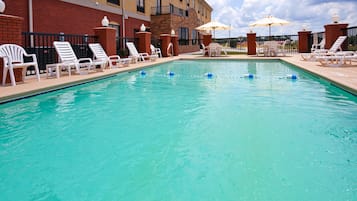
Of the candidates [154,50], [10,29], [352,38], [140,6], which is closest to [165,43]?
[154,50]

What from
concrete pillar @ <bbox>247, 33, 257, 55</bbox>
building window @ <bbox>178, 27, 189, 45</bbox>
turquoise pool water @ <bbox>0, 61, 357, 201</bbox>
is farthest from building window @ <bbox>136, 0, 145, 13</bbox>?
turquoise pool water @ <bbox>0, 61, 357, 201</bbox>

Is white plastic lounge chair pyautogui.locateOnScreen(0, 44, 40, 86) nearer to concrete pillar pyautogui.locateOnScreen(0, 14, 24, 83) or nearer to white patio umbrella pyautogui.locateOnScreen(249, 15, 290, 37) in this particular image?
concrete pillar pyautogui.locateOnScreen(0, 14, 24, 83)

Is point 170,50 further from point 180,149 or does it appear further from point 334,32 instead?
point 180,149

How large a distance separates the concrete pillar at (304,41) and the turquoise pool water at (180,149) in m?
14.6

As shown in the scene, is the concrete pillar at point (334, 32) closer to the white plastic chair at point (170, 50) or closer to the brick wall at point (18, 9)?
the white plastic chair at point (170, 50)

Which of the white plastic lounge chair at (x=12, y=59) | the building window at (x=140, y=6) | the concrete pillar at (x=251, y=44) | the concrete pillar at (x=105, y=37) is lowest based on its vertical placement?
the white plastic lounge chair at (x=12, y=59)

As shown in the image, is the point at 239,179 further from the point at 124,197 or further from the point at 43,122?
the point at 43,122

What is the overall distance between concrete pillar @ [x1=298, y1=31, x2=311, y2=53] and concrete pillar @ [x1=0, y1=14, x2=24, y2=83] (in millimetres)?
16497

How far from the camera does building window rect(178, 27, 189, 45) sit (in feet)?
85.7

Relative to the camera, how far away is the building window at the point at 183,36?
85.7ft

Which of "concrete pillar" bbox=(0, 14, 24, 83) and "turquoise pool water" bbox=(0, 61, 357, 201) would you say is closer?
"turquoise pool water" bbox=(0, 61, 357, 201)

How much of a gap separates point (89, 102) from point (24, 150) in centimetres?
250

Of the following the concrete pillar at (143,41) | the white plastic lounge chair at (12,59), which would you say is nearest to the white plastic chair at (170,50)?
the concrete pillar at (143,41)

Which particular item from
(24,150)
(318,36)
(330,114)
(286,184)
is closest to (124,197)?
(286,184)
